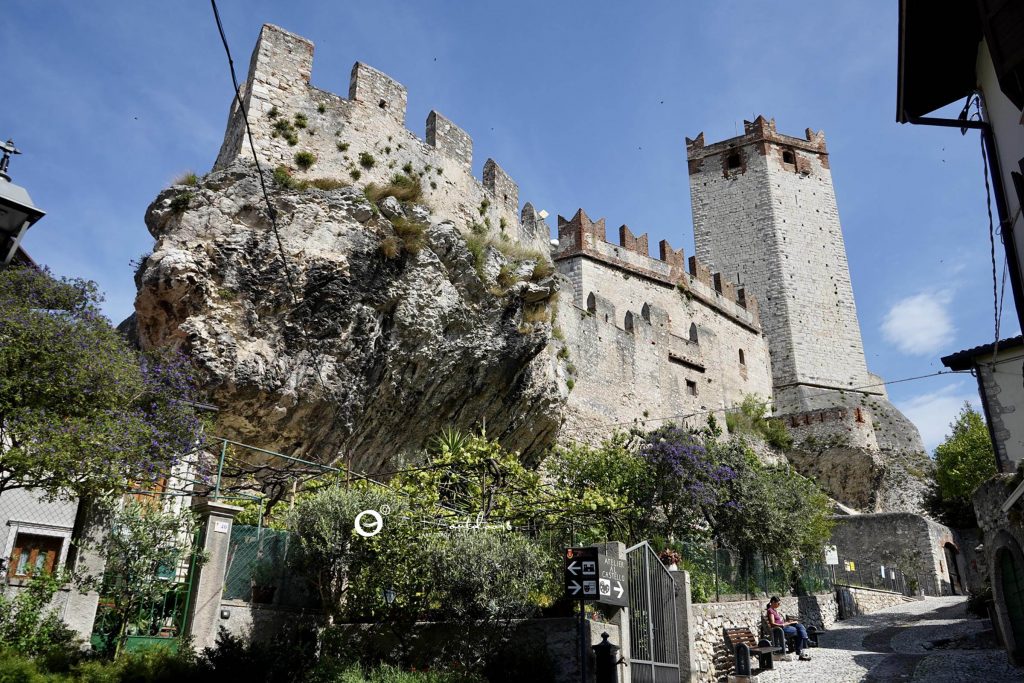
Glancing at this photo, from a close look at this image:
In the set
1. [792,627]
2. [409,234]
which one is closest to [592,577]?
[792,627]

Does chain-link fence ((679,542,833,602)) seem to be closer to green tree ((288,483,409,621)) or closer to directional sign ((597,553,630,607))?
directional sign ((597,553,630,607))

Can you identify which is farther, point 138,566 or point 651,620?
point 651,620

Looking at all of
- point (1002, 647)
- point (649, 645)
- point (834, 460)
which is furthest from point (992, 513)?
point (834, 460)

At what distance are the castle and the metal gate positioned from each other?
31.7 ft

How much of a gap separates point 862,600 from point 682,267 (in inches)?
606

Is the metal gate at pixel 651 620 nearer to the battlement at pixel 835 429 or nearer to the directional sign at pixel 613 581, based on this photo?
the directional sign at pixel 613 581

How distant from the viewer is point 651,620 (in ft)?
35.9

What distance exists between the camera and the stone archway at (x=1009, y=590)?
11086mm

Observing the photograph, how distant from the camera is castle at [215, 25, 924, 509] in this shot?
16859mm

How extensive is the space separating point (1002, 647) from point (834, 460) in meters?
20.2

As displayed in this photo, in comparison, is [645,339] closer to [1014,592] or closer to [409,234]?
[409,234]

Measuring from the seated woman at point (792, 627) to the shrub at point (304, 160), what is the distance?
1227 centimetres

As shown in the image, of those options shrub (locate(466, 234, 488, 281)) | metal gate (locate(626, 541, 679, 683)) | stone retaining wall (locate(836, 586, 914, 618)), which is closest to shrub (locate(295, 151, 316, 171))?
shrub (locate(466, 234, 488, 281))

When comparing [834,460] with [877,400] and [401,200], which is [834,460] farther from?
[401,200]
